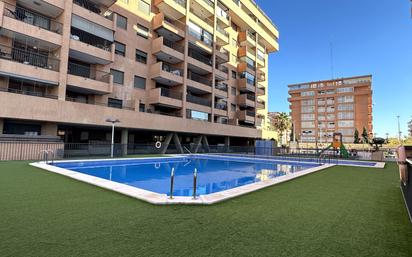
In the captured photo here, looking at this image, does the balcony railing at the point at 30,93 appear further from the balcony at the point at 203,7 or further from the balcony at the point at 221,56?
the balcony at the point at 221,56

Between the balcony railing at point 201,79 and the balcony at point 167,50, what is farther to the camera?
the balcony railing at point 201,79

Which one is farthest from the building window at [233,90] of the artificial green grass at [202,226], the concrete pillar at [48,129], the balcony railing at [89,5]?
the artificial green grass at [202,226]

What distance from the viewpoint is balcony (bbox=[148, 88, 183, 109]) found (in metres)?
28.0

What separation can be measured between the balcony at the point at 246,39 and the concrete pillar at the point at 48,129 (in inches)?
1410

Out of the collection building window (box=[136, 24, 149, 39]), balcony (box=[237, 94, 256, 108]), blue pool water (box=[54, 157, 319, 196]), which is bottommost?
blue pool water (box=[54, 157, 319, 196])

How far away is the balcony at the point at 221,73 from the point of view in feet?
123

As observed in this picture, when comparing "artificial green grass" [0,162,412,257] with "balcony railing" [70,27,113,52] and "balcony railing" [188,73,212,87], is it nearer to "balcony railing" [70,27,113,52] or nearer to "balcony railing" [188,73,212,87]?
"balcony railing" [70,27,113,52]

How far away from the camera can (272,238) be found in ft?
12.6

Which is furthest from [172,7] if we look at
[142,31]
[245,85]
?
[245,85]

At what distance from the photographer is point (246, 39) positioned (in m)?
45.0

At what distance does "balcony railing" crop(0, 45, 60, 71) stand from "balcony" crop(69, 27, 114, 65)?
6.73 ft

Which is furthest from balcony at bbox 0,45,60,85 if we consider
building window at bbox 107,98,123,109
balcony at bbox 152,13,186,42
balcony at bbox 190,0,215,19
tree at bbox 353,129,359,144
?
tree at bbox 353,129,359,144

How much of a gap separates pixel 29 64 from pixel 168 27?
16.1m

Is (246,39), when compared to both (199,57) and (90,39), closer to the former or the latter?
(199,57)
